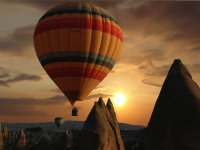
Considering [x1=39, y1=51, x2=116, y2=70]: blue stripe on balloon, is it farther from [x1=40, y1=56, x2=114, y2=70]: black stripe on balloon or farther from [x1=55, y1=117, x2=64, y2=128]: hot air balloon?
[x1=55, y1=117, x2=64, y2=128]: hot air balloon

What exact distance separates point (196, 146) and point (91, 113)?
30725 millimetres

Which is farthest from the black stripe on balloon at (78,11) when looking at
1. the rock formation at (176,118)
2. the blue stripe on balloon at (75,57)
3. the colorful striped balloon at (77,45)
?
the rock formation at (176,118)

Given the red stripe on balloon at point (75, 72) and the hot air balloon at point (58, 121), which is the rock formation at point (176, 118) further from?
the hot air balloon at point (58, 121)

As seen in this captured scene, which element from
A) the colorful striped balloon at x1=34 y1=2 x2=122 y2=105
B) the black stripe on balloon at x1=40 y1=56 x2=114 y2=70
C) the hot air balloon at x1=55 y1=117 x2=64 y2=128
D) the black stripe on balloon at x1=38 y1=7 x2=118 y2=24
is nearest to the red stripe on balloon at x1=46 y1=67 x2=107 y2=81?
the colorful striped balloon at x1=34 y1=2 x2=122 y2=105

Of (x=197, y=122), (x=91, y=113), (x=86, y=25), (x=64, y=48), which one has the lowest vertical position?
(x=197, y=122)

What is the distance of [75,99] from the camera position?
3966 cm

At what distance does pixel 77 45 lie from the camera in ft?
122

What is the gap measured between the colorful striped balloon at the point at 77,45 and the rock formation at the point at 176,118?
88.5ft

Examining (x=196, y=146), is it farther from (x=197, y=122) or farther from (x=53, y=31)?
(x=53, y=31)

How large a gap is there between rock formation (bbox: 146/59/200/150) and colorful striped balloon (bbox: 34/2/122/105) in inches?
1062

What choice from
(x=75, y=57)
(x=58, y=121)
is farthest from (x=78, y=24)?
(x=58, y=121)

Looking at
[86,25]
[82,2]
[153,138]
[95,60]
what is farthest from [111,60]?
[153,138]

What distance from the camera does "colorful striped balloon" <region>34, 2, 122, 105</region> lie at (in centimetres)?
3725

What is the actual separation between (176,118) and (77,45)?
28.3m
